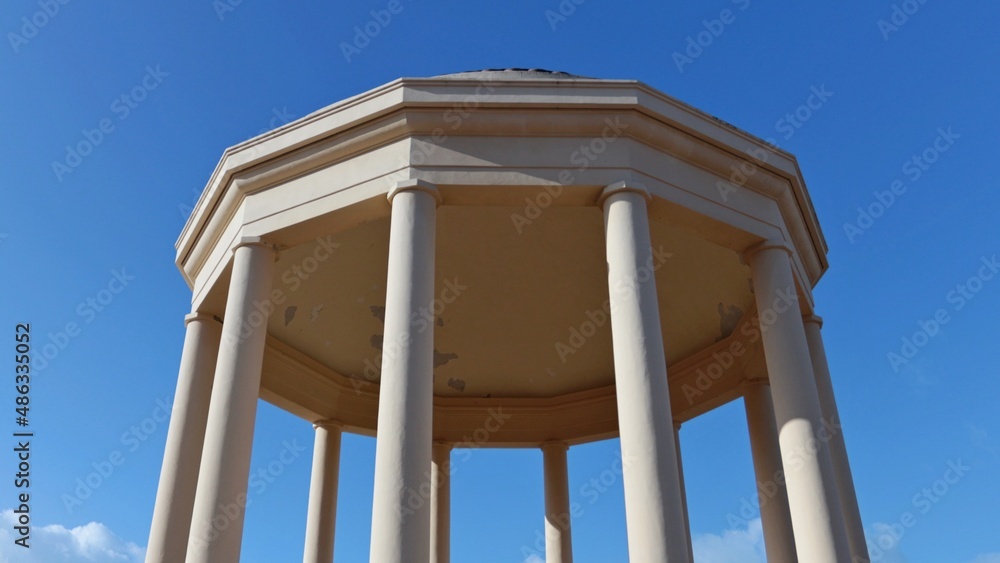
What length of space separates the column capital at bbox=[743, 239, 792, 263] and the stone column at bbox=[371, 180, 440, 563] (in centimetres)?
947

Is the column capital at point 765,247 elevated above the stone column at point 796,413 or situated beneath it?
elevated above

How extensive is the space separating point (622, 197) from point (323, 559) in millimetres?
19517

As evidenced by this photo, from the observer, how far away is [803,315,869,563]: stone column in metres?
23.7

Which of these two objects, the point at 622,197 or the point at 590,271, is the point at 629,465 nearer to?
the point at 622,197

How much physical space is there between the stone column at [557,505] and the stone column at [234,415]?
17831mm

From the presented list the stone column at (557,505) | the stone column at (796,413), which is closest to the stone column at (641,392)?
the stone column at (796,413)

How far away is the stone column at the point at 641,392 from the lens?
57.2 feet

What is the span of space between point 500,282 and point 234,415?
13.0 meters

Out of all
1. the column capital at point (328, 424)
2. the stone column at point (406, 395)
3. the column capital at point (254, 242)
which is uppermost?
the column capital at point (254, 242)

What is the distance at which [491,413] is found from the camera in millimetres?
38156

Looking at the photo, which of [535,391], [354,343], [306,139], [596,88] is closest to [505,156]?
[596,88]

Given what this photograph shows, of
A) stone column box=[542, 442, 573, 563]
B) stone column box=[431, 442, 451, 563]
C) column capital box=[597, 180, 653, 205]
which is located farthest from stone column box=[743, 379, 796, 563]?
stone column box=[431, 442, 451, 563]

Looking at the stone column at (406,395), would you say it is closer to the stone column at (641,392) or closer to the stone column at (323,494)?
the stone column at (641,392)

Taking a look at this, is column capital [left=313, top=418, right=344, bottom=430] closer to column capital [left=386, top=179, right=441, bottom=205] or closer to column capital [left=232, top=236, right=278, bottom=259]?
column capital [left=232, top=236, right=278, bottom=259]
